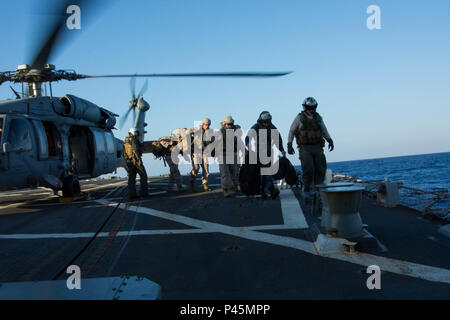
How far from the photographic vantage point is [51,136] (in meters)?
11.1

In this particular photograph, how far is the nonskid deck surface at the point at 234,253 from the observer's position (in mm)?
3242

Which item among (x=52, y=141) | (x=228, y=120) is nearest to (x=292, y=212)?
(x=228, y=120)

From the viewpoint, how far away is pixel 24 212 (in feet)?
29.2

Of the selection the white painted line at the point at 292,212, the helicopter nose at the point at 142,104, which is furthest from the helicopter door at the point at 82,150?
the white painted line at the point at 292,212

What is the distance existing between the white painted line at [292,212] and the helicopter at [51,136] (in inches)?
114

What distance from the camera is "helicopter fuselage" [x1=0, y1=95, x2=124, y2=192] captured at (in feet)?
30.0

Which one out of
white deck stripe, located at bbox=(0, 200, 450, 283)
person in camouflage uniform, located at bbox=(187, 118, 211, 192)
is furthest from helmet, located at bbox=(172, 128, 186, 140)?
white deck stripe, located at bbox=(0, 200, 450, 283)

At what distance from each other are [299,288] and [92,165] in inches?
445

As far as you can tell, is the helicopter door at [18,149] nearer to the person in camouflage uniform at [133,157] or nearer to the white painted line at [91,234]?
the person in camouflage uniform at [133,157]

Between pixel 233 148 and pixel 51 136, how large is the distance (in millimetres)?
5664

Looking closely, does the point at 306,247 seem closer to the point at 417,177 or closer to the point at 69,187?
the point at 69,187

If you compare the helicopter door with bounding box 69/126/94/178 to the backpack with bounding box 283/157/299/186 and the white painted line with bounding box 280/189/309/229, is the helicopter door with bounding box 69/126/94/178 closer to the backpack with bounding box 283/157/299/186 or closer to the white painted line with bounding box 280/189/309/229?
the white painted line with bounding box 280/189/309/229

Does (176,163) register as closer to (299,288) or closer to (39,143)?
(39,143)
